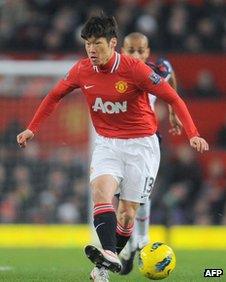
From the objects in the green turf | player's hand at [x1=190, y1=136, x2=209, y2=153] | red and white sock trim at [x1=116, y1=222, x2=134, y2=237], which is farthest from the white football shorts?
the green turf

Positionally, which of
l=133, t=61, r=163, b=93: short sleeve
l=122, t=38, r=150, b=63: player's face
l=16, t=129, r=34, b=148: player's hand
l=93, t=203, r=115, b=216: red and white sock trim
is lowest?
l=93, t=203, r=115, b=216: red and white sock trim

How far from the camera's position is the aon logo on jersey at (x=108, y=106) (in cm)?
881

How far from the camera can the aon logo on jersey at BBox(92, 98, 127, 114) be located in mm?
8812

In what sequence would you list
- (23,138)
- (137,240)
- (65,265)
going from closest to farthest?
(23,138) < (137,240) < (65,265)

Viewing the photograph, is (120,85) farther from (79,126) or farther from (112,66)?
(79,126)

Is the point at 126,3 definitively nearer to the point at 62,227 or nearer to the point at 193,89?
the point at 193,89

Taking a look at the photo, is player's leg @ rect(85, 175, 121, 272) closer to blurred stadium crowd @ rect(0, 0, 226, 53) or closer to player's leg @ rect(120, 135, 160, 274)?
player's leg @ rect(120, 135, 160, 274)

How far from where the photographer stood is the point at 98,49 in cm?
857

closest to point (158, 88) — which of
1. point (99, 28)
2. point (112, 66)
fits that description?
point (112, 66)

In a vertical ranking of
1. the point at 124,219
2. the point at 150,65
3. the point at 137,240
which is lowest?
the point at 137,240

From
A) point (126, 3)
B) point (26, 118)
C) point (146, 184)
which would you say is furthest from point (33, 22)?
point (146, 184)

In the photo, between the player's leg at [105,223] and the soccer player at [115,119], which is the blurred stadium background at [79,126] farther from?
the player's leg at [105,223]

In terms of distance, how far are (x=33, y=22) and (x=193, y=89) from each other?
3.43 meters

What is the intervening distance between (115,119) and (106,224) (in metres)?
0.97
